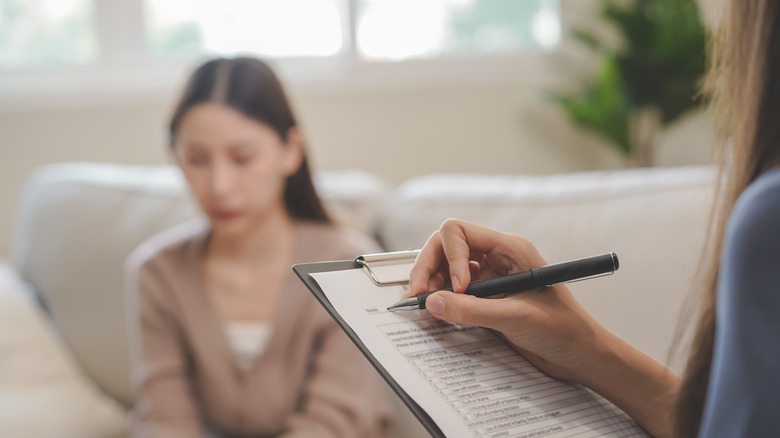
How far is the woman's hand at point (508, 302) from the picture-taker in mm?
572

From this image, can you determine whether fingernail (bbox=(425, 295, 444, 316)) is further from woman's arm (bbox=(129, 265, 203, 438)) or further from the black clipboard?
woman's arm (bbox=(129, 265, 203, 438))

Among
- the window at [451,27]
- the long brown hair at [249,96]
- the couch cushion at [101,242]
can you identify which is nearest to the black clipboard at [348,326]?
the long brown hair at [249,96]

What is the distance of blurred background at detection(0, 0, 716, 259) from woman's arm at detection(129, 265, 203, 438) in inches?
36.0

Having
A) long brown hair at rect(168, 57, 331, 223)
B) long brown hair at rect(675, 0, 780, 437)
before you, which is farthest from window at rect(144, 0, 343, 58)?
long brown hair at rect(675, 0, 780, 437)

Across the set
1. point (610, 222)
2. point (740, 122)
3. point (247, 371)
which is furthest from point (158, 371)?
point (740, 122)

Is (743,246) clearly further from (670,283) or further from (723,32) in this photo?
(670,283)

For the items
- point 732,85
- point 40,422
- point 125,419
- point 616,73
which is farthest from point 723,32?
point 616,73

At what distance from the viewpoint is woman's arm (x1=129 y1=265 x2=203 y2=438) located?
1.36 metres

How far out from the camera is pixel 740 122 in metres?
0.45

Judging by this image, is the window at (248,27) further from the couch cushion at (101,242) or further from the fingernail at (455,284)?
the fingernail at (455,284)

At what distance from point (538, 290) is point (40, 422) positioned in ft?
3.73

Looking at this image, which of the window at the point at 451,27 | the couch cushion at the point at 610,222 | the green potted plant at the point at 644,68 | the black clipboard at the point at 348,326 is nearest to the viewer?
the black clipboard at the point at 348,326

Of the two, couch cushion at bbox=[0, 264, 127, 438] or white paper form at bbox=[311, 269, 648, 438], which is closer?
white paper form at bbox=[311, 269, 648, 438]

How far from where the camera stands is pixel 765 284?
1.14 feet
